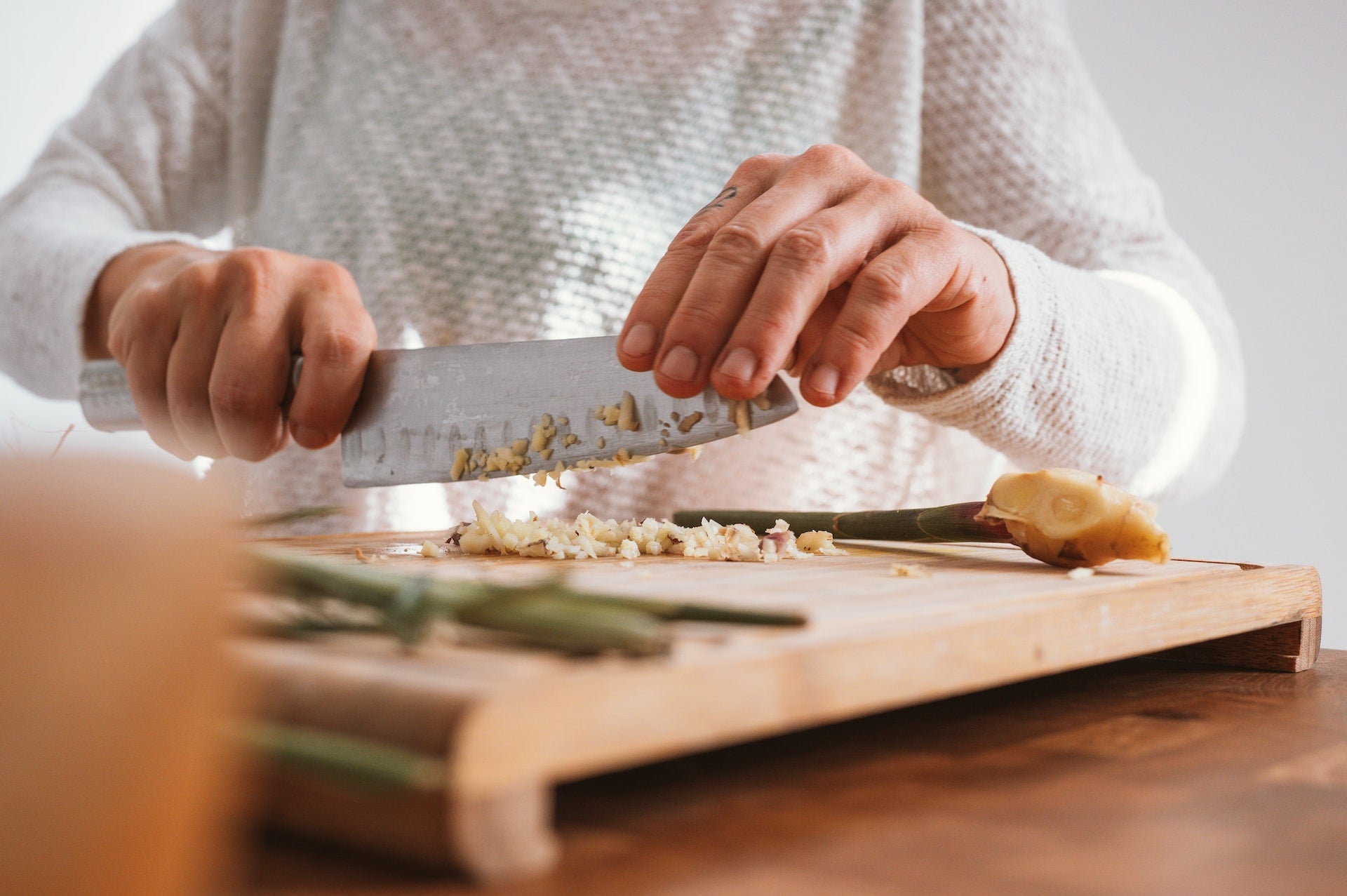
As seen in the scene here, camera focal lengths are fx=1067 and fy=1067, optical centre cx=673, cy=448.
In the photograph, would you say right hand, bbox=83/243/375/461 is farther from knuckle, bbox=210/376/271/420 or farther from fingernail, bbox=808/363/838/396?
fingernail, bbox=808/363/838/396

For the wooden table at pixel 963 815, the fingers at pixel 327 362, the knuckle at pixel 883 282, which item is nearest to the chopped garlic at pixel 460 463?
the fingers at pixel 327 362

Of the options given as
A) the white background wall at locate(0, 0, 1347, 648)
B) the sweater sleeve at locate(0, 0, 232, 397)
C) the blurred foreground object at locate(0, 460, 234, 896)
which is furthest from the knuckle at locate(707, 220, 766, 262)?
the white background wall at locate(0, 0, 1347, 648)

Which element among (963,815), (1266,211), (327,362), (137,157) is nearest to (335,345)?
(327,362)

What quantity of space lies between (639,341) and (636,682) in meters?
0.47

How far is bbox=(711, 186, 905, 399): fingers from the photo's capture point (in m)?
0.78

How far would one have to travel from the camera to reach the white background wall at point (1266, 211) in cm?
254

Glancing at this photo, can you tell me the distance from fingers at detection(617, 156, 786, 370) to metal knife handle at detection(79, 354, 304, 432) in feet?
2.14

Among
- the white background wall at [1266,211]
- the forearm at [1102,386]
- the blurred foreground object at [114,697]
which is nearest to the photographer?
the blurred foreground object at [114,697]

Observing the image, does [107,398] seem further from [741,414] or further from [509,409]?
[741,414]

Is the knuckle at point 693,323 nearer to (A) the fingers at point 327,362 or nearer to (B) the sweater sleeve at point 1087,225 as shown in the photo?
(A) the fingers at point 327,362

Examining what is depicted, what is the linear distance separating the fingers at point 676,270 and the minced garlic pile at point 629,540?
0.52 ft

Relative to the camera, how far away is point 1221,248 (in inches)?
106

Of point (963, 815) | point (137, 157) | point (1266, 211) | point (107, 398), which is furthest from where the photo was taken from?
point (1266, 211)

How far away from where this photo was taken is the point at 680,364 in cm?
79
